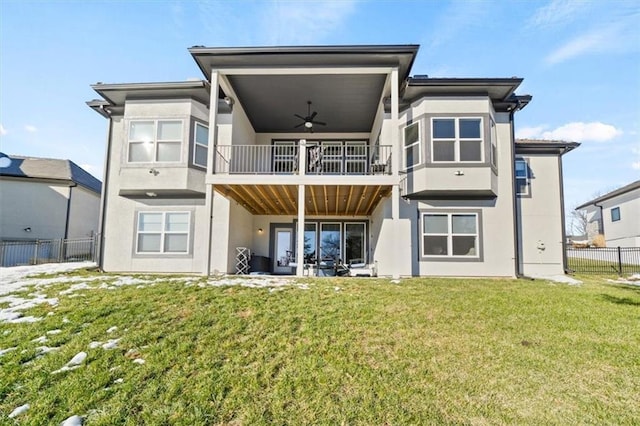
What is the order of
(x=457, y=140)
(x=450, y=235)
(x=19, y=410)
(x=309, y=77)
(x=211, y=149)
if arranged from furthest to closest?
1. (x=450, y=235)
2. (x=309, y=77)
3. (x=457, y=140)
4. (x=211, y=149)
5. (x=19, y=410)

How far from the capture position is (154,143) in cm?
1016

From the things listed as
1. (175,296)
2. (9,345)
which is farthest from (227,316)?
(9,345)

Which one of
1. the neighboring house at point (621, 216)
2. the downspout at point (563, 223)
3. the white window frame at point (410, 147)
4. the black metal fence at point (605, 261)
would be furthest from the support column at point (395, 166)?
the neighboring house at point (621, 216)

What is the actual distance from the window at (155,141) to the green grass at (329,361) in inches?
189

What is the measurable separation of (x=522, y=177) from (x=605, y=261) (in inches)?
282

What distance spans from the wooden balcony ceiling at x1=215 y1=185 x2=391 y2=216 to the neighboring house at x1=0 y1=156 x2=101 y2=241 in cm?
1111

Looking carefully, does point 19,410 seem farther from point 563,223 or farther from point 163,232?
point 563,223

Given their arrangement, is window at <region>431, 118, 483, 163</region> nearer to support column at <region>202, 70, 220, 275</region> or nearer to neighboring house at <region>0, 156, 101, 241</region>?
support column at <region>202, 70, 220, 275</region>

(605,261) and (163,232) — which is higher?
(163,232)

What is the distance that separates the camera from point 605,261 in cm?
1430

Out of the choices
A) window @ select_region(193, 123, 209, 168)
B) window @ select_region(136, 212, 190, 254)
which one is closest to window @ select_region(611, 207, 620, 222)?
window @ select_region(193, 123, 209, 168)

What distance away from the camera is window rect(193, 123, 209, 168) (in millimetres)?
10305

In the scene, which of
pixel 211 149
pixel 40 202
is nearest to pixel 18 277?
pixel 211 149

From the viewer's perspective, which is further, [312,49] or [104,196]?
[104,196]
